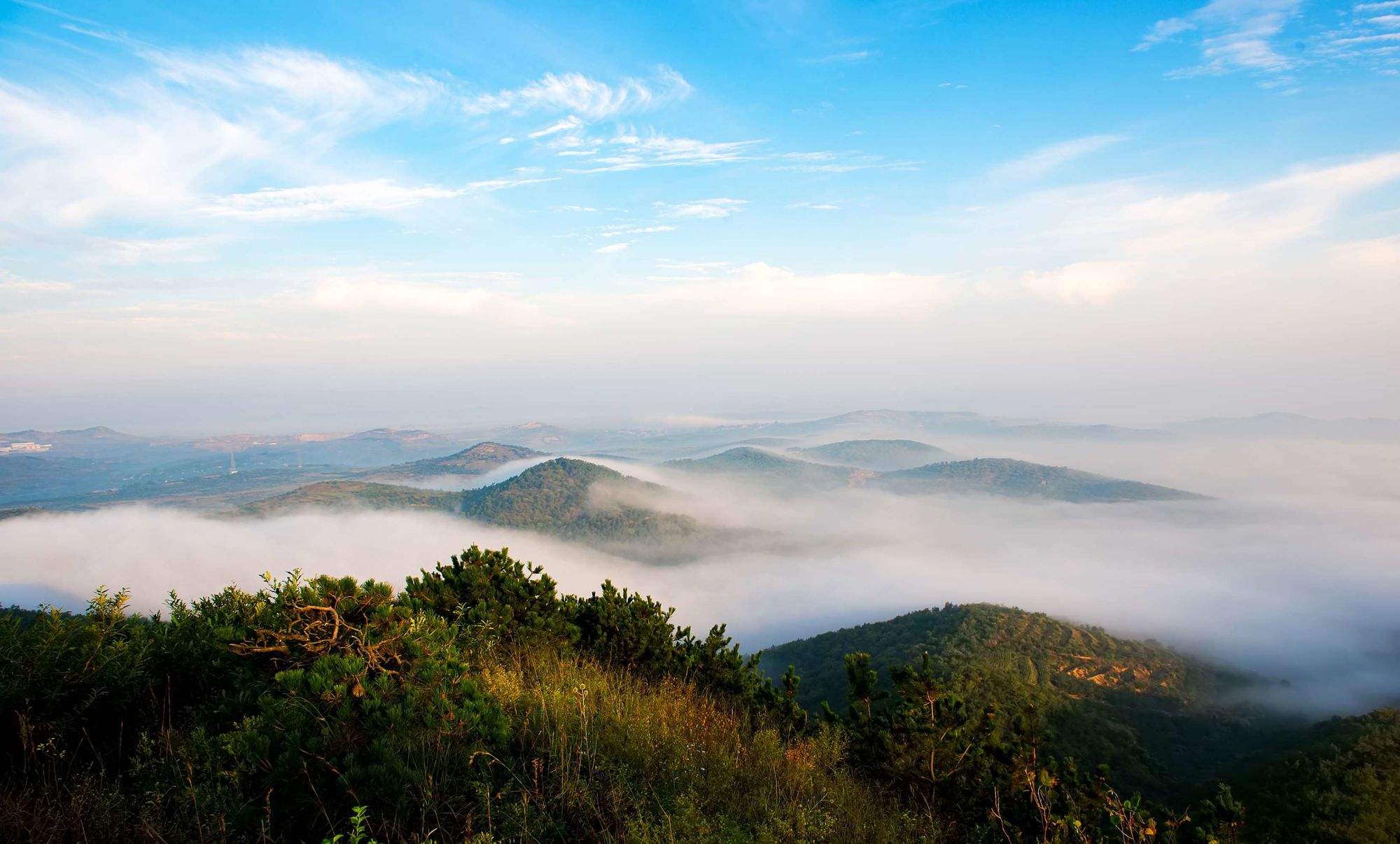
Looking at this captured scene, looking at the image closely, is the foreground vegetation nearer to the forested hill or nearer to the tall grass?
the tall grass

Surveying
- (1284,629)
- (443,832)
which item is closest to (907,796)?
(443,832)

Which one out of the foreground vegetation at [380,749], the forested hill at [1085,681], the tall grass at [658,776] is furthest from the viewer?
the forested hill at [1085,681]

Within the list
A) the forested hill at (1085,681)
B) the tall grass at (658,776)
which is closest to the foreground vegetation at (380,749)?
the tall grass at (658,776)

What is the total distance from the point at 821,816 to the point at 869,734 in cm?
508

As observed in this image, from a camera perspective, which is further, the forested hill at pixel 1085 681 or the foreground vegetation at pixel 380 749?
the forested hill at pixel 1085 681

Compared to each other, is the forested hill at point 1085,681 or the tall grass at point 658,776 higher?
the tall grass at point 658,776

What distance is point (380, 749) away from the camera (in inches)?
149

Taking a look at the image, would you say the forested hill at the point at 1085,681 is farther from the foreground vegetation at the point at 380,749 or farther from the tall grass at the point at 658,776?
the tall grass at the point at 658,776

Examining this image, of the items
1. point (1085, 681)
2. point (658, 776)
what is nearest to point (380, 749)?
point (658, 776)

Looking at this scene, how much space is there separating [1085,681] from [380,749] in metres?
111

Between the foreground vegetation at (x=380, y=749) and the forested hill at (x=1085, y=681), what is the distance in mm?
57578

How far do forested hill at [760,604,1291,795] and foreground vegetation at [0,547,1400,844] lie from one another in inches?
2267

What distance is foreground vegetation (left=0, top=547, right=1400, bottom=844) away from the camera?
3627 mm

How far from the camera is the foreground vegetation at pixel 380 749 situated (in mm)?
3627
